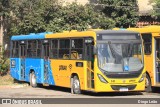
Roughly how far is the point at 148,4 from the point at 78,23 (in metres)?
7.67

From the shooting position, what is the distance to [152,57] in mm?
22438

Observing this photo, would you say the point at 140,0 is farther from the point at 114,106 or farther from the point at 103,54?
the point at 114,106

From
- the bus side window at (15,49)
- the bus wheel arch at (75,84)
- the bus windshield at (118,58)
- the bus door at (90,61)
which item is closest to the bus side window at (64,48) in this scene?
the bus wheel arch at (75,84)

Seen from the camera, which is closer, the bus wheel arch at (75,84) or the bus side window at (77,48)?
the bus side window at (77,48)

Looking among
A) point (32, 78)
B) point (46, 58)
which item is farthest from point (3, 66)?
point (46, 58)

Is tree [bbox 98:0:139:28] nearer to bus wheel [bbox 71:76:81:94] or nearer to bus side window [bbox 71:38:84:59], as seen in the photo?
bus side window [bbox 71:38:84:59]

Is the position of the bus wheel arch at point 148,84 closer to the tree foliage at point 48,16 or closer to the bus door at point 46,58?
the bus door at point 46,58

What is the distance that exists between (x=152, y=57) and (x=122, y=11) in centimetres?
1516

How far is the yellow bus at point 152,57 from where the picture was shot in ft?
73.4

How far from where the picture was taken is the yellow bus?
73.4ft

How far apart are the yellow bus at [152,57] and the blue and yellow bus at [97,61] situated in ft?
4.57

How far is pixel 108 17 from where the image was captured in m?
38.0

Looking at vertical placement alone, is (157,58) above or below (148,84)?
above

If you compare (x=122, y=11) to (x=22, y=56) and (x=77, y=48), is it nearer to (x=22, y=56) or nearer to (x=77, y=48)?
(x=22, y=56)
